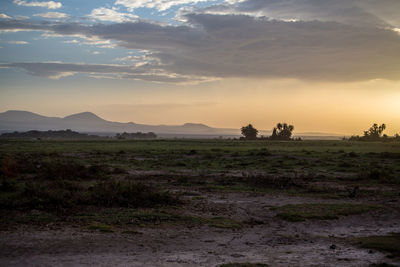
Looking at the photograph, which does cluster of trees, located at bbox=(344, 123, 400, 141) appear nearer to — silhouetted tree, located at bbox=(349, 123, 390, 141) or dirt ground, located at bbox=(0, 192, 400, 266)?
silhouetted tree, located at bbox=(349, 123, 390, 141)

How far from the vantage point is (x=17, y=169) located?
84.0 ft

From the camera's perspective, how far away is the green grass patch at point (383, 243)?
363 inches

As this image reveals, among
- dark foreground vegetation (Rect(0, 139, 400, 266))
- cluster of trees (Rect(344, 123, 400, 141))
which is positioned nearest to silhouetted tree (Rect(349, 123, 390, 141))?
cluster of trees (Rect(344, 123, 400, 141))

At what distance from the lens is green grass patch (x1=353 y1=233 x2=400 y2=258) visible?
9230 millimetres

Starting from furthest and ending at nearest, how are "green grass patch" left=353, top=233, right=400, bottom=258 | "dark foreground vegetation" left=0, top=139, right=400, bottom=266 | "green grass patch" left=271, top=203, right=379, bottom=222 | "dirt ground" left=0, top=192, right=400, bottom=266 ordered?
"green grass patch" left=271, top=203, right=379, bottom=222, "dark foreground vegetation" left=0, top=139, right=400, bottom=266, "green grass patch" left=353, top=233, right=400, bottom=258, "dirt ground" left=0, top=192, right=400, bottom=266

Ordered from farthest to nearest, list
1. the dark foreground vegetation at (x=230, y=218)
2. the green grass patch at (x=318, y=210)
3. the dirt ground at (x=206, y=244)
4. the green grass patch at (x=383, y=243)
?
the green grass patch at (x=318, y=210) → the dark foreground vegetation at (x=230, y=218) → the green grass patch at (x=383, y=243) → the dirt ground at (x=206, y=244)

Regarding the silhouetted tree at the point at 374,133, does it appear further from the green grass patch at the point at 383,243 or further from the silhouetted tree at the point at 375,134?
the green grass patch at the point at 383,243

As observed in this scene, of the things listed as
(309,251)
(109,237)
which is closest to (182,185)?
(109,237)

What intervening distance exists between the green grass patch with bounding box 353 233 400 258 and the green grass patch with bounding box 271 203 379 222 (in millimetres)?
2759

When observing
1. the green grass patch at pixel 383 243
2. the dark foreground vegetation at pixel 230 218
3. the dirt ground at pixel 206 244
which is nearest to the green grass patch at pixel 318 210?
the dark foreground vegetation at pixel 230 218

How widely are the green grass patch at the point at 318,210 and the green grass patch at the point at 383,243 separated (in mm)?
2759

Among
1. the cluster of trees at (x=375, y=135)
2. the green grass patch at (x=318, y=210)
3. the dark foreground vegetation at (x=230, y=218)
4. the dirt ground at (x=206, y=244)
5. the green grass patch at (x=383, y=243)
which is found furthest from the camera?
the cluster of trees at (x=375, y=135)

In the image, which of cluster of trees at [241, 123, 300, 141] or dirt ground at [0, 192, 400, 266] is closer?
dirt ground at [0, 192, 400, 266]

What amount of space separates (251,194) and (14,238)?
38.3 ft
